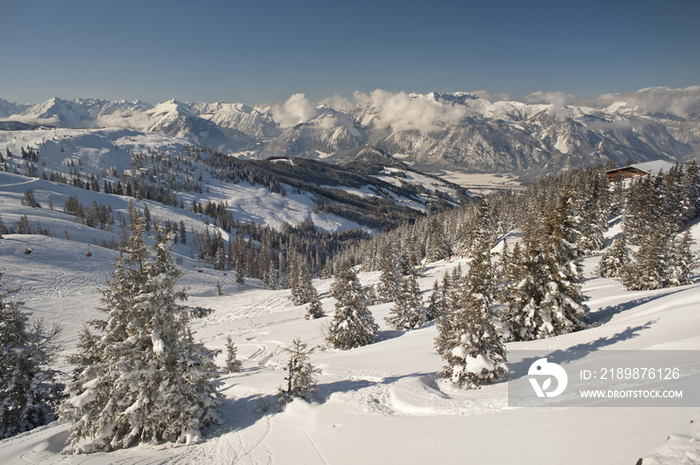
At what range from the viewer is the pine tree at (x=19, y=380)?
45.0 feet

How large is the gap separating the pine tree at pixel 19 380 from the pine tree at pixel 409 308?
2572 cm

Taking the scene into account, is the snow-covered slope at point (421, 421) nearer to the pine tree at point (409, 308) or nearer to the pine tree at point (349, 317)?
the pine tree at point (349, 317)

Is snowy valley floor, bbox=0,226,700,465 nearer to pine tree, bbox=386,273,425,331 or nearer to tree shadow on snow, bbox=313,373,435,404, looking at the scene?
tree shadow on snow, bbox=313,373,435,404

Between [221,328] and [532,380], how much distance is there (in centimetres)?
4153

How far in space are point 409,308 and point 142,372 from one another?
82.0 feet

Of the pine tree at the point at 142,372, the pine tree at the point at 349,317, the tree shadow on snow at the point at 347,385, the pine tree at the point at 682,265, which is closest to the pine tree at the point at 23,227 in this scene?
the pine tree at the point at 349,317

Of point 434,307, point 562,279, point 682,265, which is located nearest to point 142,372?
point 562,279

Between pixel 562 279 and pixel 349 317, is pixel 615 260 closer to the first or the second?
pixel 562 279

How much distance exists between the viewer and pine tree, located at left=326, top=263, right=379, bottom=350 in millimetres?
25359

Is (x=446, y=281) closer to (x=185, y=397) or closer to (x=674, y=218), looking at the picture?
(x=185, y=397)

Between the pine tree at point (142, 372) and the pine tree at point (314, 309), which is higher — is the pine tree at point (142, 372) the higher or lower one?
the higher one

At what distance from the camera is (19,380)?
46.0ft

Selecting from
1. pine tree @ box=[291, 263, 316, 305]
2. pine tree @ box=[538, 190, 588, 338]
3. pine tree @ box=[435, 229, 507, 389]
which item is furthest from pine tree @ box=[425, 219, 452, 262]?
pine tree @ box=[435, 229, 507, 389]

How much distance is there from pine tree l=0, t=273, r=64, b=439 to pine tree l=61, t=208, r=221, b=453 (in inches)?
228
